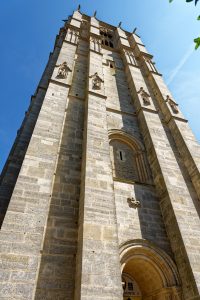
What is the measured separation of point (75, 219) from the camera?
620 cm

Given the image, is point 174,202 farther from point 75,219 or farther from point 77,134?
point 77,134

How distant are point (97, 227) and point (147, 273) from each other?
8.51 ft

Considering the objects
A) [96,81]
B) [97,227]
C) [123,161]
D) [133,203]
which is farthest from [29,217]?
[96,81]

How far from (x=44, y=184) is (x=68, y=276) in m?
2.35

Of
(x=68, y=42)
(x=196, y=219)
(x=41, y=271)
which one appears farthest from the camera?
(x=68, y=42)

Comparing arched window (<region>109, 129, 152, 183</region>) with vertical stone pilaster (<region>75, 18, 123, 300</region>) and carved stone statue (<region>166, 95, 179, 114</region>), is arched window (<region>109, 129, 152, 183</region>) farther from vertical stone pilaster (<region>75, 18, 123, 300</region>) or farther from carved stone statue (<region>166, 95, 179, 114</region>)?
carved stone statue (<region>166, 95, 179, 114</region>)

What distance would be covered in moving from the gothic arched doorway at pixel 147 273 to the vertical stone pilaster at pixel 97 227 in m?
1.09

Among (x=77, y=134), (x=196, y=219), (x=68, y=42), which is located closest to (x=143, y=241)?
(x=196, y=219)

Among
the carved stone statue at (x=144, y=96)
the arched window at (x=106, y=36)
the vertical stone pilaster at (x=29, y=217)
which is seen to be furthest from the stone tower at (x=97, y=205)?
the arched window at (x=106, y=36)

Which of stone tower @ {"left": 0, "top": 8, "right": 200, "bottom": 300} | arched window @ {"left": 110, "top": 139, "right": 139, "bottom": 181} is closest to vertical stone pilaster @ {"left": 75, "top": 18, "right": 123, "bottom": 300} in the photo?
stone tower @ {"left": 0, "top": 8, "right": 200, "bottom": 300}

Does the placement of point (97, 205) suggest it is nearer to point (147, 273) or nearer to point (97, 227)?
point (97, 227)

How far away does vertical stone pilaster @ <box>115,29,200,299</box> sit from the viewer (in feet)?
18.9

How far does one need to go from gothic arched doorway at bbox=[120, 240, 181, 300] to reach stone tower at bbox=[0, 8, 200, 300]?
3 cm

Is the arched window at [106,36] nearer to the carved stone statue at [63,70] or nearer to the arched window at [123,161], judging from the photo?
the carved stone statue at [63,70]
